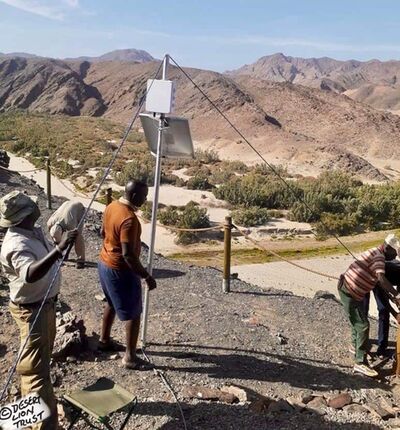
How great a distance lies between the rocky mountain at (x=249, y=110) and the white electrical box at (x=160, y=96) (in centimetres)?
2752

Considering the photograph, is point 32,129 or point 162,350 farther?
point 32,129

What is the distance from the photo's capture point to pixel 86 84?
226 feet

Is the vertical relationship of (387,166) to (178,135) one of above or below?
below

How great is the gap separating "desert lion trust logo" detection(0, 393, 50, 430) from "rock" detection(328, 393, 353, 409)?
95.1 inches

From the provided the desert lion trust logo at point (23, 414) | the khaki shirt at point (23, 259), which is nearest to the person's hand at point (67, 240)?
the khaki shirt at point (23, 259)

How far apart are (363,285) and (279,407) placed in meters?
1.43

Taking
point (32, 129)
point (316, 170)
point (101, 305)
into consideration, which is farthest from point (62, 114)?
point (101, 305)

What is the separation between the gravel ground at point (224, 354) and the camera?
446 cm

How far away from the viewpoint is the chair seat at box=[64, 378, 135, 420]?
3.67 meters

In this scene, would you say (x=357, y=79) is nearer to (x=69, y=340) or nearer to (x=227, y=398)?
(x=69, y=340)

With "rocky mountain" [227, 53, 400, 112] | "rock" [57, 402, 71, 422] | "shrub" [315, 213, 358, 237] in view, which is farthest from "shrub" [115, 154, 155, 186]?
"rocky mountain" [227, 53, 400, 112]

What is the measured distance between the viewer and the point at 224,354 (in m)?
5.61

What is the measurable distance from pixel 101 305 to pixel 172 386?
2190 millimetres

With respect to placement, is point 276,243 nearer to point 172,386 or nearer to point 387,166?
point 172,386
